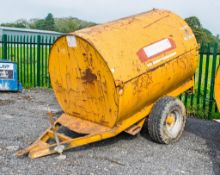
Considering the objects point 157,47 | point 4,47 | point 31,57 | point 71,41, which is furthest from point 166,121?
point 4,47

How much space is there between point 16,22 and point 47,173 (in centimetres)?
7903

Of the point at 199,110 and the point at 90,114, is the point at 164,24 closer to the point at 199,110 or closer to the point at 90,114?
the point at 90,114

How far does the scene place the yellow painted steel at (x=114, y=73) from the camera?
5.44m

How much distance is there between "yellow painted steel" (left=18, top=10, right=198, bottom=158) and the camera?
17.8 ft

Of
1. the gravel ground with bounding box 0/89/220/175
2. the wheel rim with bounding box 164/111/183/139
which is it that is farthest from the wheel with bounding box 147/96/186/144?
the gravel ground with bounding box 0/89/220/175

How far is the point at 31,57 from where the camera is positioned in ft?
39.9

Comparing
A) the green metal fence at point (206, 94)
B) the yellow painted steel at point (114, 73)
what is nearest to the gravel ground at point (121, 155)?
the yellow painted steel at point (114, 73)

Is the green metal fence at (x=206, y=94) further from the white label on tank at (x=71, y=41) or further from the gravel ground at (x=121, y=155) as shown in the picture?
the white label on tank at (x=71, y=41)

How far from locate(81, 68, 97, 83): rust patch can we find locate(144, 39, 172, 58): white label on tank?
0.92 metres

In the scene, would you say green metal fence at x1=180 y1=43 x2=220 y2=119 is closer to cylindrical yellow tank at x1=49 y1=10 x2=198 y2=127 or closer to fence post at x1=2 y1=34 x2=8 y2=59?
cylindrical yellow tank at x1=49 y1=10 x2=198 y2=127

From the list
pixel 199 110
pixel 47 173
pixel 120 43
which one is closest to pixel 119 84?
pixel 120 43

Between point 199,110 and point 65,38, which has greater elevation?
point 65,38

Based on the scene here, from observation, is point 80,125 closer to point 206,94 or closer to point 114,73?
point 114,73

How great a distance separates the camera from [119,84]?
17.4 feet
